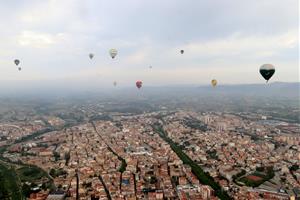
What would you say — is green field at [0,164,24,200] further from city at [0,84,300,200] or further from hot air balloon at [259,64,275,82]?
hot air balloon at [259,64,275,82]

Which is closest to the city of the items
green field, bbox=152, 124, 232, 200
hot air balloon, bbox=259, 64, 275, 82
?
green field, bbox=152, 124, 232, 200

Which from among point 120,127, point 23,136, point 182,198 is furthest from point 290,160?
point 23,136

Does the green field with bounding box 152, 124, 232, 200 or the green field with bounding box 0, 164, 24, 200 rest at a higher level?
the green field with bounding box 0, 164, 24, 200

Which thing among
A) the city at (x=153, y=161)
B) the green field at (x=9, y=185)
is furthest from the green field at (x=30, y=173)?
the green field at (x=9, y=185)

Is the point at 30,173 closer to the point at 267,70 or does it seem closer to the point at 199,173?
the point at 199,173

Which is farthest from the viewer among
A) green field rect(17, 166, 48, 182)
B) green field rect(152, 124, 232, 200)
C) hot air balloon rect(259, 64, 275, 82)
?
green field rect(17, 166, 48, 182)

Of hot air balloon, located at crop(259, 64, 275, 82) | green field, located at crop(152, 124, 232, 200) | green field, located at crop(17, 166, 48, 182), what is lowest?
green field, located at crop(152, 124, 232, 200)

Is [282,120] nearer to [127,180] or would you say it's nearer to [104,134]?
[104,134]

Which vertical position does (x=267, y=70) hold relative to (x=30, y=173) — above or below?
above

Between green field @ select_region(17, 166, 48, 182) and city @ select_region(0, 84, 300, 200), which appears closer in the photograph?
city @ select_region(0, 84, 300, 200)

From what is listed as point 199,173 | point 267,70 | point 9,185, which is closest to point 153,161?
point 199,173

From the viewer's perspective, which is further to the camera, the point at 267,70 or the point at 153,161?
the point at 153,161

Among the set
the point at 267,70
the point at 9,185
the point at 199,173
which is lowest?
the point at 199,173

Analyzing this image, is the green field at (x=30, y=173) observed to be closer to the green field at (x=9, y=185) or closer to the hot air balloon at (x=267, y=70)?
the green field at (x=9, y=185)
